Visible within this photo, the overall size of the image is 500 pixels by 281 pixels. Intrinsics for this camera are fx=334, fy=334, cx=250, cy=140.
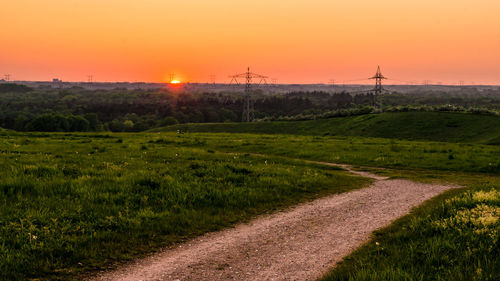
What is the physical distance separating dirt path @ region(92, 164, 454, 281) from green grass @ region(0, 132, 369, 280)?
3.04ft

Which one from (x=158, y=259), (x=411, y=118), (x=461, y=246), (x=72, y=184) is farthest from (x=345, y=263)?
(x=411, y=118)

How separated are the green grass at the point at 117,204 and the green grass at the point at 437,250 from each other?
16.3 ft

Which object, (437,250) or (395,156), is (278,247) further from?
(395,156)

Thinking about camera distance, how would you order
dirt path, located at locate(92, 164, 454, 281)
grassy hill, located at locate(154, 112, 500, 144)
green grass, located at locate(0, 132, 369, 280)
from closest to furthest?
dirt path, located at locate(92, 164, 454, 281), green grass, located at locate(0, 132, 369, 280), grassy hill, located at locate(154, 112, 500, 144)

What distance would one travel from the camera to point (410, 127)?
72500 mm

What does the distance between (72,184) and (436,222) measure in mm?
13442

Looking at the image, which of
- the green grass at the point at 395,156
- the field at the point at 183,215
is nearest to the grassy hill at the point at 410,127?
the green grass at the point at 395,156

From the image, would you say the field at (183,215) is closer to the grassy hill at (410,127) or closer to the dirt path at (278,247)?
the dirt path at (278,247)

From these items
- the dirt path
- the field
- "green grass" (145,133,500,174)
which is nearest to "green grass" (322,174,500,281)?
the field

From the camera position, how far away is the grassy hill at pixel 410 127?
2425 inches

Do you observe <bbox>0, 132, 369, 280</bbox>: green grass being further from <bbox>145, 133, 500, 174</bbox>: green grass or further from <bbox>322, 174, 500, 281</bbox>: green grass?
<bbox>145, 133, 500, 174</bbox>: green grass

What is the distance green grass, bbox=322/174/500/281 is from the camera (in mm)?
6750

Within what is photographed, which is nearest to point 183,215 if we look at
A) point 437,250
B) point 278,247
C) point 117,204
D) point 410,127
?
A: point 117,204

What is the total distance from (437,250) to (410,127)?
71.7 m
